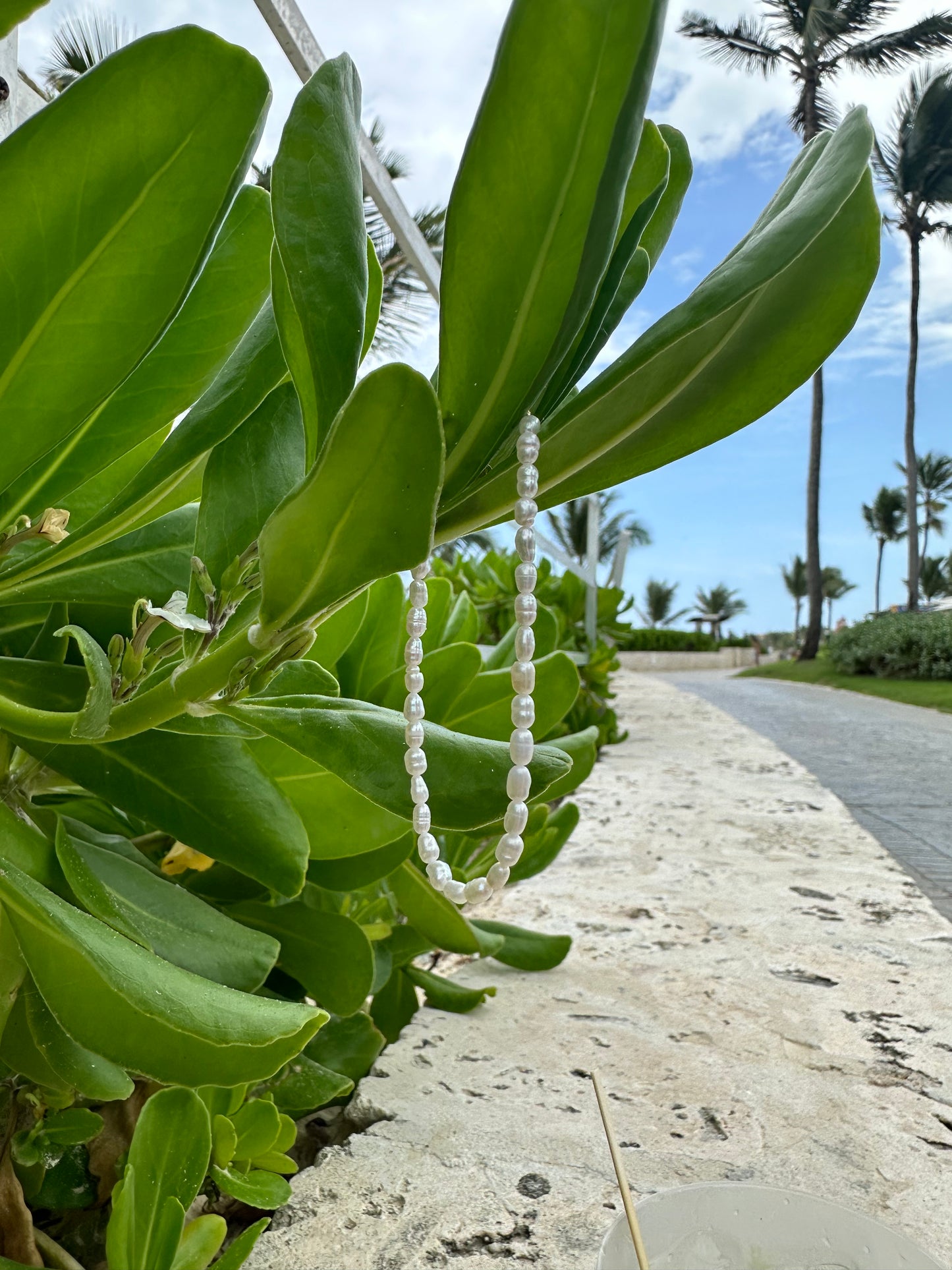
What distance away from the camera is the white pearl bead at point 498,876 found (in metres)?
0.43

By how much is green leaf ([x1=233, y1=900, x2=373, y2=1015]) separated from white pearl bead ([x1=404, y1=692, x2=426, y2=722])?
0.98 ft

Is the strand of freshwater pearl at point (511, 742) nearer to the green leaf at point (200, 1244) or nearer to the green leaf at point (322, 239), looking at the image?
the green leaf at point (322, 239)

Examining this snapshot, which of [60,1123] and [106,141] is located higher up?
[106,141]

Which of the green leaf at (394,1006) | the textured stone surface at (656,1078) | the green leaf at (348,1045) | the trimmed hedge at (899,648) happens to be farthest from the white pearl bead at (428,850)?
the trimmed hedge at (899,648)

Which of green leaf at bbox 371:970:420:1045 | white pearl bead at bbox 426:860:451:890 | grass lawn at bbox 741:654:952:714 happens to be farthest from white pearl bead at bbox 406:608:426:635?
grass lawn at bbox 741:654:952:714

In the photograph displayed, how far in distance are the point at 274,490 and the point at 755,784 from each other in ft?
8.20

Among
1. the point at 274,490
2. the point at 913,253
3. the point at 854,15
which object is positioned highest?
the point at 854,15

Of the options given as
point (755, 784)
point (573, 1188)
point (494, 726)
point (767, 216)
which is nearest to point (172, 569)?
point (494, 726)

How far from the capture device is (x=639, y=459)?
1.24ft

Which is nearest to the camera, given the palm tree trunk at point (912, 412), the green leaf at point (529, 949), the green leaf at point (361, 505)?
the green leaf at point (361, 505)

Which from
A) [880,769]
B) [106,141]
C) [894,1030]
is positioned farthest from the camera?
[880,769]

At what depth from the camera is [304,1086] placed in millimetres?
707

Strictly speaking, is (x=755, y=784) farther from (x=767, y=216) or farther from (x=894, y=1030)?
(x=767, y=216)

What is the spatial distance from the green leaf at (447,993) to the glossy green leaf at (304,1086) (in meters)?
0.26
